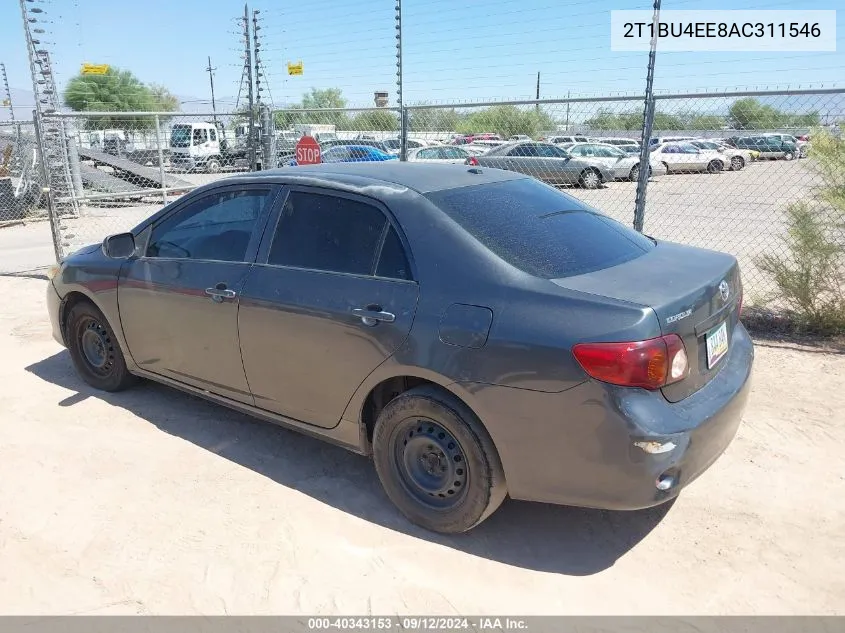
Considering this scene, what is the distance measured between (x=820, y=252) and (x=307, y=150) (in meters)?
5.87

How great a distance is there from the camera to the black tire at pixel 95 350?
4.55 m

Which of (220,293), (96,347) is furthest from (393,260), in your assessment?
(96,347)

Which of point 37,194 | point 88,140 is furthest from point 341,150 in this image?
point 88,140

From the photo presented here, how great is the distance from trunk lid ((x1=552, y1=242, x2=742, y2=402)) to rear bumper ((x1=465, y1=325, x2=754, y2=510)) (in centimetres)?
13

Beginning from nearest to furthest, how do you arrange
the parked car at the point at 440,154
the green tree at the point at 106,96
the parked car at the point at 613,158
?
the parked car at the point at 440,154 < the parked car at the point at 613,158 < the green tree at the point at 106,96

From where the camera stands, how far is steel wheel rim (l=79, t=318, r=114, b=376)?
4.59m

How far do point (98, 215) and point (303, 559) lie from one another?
14669 mm

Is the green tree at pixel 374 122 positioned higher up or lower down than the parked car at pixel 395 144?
higher up

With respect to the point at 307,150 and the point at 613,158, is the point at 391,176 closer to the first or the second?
the point at 307,150

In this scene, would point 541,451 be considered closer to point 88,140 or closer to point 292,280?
point 292,280

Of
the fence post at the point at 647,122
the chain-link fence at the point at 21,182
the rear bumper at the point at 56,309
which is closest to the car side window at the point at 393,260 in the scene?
the rear bumper at the point at 56,309

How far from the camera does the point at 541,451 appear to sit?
262 cm

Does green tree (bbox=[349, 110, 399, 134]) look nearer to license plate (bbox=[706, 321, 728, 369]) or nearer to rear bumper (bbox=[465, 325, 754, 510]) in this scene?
license plate (bbox=[706, 321, 728, 369])
